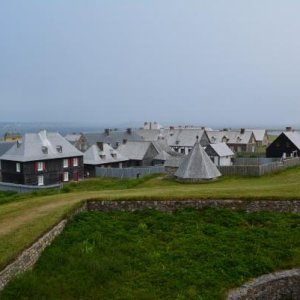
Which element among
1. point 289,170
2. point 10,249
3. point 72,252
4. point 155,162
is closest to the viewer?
point 10,249

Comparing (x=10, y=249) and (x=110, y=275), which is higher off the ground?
(x=10, y=249)

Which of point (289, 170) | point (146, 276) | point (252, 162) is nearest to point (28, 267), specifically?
point (146, 276)

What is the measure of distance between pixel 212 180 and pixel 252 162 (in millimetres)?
21326

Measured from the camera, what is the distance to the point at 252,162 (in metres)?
54.8

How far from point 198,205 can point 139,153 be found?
120ft

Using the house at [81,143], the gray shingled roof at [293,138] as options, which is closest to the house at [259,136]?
the house at [81,143]

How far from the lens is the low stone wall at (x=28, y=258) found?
533 inches

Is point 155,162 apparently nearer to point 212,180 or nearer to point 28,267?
point 212,180

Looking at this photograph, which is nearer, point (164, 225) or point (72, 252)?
point (72, 252)

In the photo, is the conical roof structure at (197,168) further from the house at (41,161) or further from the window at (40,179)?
the window at (40,179)

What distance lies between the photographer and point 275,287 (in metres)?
15.0

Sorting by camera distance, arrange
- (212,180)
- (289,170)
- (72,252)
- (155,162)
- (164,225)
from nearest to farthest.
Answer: (72,252) < (164,225) < (212,180) < (289,170) < (155,162)

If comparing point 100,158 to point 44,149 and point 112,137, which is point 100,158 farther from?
point 112,137

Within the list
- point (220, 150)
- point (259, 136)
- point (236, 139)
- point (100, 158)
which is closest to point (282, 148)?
point (220, 150)
